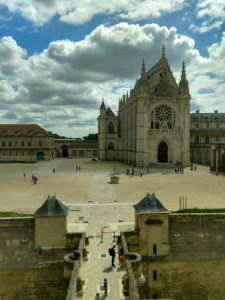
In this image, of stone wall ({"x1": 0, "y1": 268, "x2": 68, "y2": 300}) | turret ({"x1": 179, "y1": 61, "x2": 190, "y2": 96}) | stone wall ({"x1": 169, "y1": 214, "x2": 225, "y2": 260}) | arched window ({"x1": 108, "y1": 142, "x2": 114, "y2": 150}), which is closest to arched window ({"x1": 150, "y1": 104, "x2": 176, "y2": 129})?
turret ({"x1": 179, "y1": 61, "x2": 190, "y2": 96})

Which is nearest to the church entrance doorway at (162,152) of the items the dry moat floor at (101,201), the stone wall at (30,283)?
the dry moat floor at (101,201)

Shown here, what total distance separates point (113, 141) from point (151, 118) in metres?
23.5

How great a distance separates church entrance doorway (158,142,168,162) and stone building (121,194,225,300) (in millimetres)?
40726

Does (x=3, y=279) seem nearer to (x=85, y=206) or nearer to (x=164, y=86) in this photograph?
(x=85, y=206)

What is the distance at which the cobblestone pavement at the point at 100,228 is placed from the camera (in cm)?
1109

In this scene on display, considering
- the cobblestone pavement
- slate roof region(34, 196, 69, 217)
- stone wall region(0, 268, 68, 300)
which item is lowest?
stone wall region(0, 268, 68, 300)

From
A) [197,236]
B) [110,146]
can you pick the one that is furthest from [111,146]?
[197,236]

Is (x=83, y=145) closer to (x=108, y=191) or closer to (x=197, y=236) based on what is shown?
(x=108, y=191)

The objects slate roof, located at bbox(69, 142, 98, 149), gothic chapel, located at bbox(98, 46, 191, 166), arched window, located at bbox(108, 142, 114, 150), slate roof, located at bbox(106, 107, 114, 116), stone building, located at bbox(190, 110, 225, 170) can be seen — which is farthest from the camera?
slate roof, located at bbox(69, 142, 98, 149)

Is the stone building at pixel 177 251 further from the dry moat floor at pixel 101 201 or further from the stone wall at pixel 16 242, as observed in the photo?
the stone wall at pixel 16 242

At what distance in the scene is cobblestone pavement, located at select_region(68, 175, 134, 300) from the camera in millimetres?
11094

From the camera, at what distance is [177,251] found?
48.0ft

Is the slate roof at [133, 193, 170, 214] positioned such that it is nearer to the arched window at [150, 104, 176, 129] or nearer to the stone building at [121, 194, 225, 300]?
the stone building at [121, 194, 225, 300]

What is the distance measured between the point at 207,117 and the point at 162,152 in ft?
110
